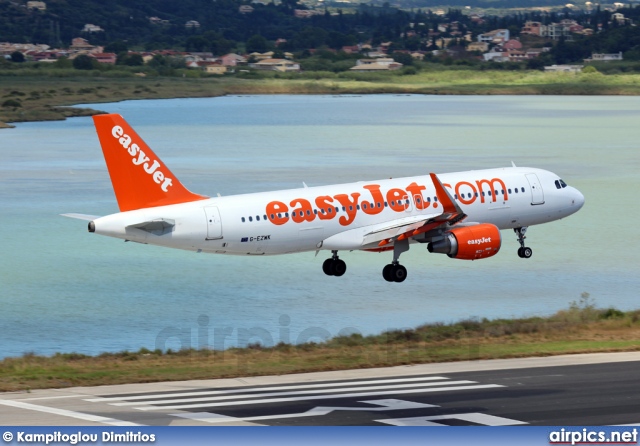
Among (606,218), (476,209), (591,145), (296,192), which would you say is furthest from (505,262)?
(591,145)

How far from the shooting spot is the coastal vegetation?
4322 cm

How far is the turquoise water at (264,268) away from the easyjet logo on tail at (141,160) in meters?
10.00

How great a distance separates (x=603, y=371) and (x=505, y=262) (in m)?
48.6

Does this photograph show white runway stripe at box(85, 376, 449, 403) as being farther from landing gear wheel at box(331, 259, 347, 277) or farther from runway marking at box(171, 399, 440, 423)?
landing gear wheel at box(331, 259, 347, 277)

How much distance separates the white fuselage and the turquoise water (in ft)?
21.0

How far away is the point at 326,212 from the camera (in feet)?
189

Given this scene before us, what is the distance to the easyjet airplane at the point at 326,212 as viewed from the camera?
53750 mm

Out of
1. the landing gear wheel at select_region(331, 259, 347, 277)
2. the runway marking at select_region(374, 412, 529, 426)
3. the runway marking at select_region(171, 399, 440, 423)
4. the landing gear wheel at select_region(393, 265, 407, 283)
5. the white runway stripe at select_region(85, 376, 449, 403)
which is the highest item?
the landing gear wheel at select_region(331, 259, 347, 277)

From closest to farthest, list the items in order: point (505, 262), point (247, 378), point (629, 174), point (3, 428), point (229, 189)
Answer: point (3, 428)
point (247, 378)
point (505, 262)
point (229, 189)
point (629, 174)

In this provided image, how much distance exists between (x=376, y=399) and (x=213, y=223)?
734 inches

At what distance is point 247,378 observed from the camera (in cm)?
4244

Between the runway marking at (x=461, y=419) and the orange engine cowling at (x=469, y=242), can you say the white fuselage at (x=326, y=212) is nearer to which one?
the orange engine cowling at (x=469, y=242)

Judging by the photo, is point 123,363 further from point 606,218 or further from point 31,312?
point 606,218

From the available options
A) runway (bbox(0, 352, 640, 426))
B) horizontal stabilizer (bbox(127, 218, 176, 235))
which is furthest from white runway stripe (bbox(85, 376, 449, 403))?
horizontal stabilizer (bbox(127, 218, 176, 235))
